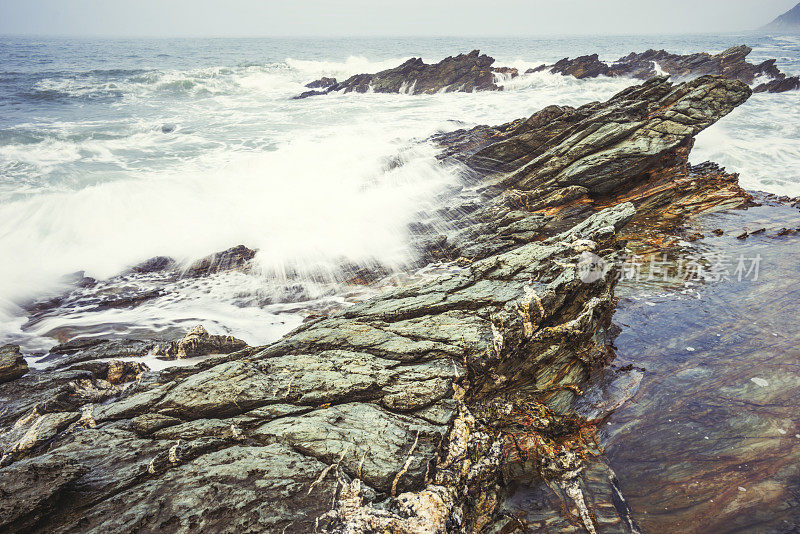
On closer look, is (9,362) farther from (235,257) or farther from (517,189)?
(517,189)

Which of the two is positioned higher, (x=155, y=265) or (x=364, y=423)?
(x=364, y=423)

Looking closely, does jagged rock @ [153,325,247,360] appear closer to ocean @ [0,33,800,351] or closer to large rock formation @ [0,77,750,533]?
ocean @ [0,33,800,351]

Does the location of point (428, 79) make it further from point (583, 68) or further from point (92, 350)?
point (92, 350)

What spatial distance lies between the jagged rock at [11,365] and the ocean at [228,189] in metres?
1.44

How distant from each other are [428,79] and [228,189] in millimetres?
38917

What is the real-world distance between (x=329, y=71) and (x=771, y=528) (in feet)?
245

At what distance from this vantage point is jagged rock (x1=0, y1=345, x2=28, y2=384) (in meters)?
7.56

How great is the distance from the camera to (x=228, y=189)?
19766 millimetres

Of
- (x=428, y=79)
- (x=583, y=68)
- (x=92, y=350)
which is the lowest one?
(x=92, y=350)

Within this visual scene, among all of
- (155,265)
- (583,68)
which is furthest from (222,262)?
(583,68)

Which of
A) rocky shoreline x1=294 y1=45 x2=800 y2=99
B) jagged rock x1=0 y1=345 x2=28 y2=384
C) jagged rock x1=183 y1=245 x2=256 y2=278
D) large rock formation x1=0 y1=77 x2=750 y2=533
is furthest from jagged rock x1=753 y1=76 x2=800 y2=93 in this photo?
jagged rock x1=0 y1=345 x2=28 y2=384

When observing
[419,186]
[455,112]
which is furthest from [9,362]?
[455,112]

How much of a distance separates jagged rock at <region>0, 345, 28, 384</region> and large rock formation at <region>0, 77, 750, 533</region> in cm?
30

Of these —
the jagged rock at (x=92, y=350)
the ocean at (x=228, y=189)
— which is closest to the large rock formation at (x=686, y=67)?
the ocean at (x=228, y=189)
